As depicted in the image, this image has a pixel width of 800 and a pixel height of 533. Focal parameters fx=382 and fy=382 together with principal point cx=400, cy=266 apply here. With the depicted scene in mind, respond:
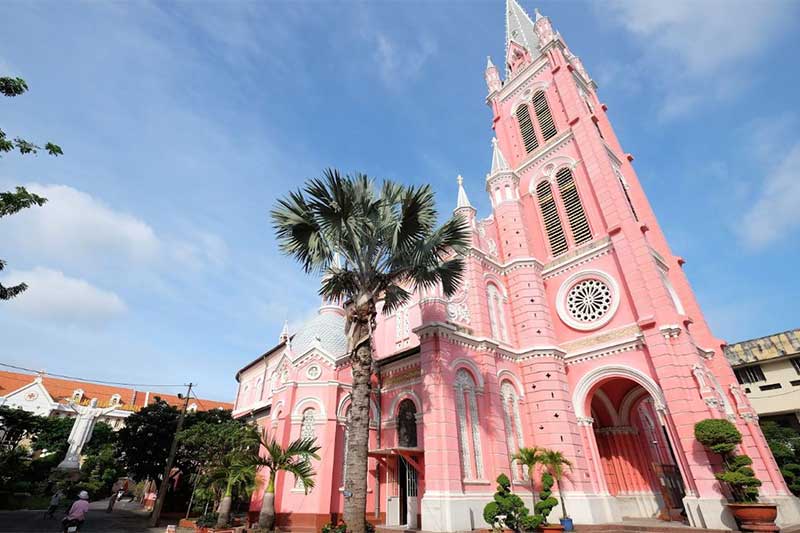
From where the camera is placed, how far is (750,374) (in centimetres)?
3130

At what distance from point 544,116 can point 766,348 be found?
86.8ft

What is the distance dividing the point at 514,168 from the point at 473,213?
747 cm

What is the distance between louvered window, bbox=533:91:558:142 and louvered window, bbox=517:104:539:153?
0.58 meters

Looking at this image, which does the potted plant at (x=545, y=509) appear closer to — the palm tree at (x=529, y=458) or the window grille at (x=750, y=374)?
the palm tree at (x=529, y=458)

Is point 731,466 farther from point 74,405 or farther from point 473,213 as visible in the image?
point 74,405

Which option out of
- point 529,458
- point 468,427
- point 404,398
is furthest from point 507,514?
point 404,398

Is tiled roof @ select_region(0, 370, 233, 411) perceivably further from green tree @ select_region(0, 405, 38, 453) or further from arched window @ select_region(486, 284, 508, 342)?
arched window @ select_region(486, 284, 508, 342)

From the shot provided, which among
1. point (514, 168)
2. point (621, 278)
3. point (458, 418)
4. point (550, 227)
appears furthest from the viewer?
point (514, 168)

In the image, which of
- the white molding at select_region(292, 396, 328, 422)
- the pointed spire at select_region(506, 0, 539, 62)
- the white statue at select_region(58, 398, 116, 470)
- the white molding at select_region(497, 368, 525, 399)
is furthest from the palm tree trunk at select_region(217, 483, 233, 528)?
the white statue at select_region(58, 398, 116, 470)

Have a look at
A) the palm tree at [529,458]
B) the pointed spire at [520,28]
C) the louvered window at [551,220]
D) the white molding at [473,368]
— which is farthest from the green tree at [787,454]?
the pointed spire at [520,28]

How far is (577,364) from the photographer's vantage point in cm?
1756

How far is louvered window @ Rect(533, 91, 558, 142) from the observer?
2422 centimetres

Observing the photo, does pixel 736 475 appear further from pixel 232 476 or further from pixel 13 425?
pixel 13 425

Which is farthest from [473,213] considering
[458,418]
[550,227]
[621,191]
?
[458,418]
